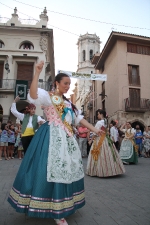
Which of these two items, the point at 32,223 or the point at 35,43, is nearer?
the point at 32,223

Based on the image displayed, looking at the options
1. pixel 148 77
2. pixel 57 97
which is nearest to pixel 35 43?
pixel 148 77

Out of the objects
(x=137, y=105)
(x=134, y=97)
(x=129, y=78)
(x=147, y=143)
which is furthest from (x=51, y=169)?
(x=129, y=78)

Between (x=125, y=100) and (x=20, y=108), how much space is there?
10.6 metres

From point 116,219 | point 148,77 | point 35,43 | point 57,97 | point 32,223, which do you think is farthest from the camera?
point 148,77

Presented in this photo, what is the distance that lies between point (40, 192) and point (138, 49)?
852 inches

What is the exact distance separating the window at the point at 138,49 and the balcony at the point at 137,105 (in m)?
5.37

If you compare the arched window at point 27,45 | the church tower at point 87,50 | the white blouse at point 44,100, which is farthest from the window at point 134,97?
the church tower at point 87,50

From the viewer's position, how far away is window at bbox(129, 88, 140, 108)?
19.1 metres

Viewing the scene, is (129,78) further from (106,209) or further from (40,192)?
(40,192)

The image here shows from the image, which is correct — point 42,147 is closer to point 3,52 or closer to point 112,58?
point 3,52

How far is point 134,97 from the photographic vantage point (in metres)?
19.5

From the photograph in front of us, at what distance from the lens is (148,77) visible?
67.2ft

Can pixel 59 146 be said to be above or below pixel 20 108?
below

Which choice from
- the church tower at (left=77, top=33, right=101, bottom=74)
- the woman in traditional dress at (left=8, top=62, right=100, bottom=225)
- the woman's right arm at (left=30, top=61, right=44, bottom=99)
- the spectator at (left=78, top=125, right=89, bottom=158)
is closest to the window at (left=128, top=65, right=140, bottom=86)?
the spectator at (left=78, top=125, right=89, bottom=158)
